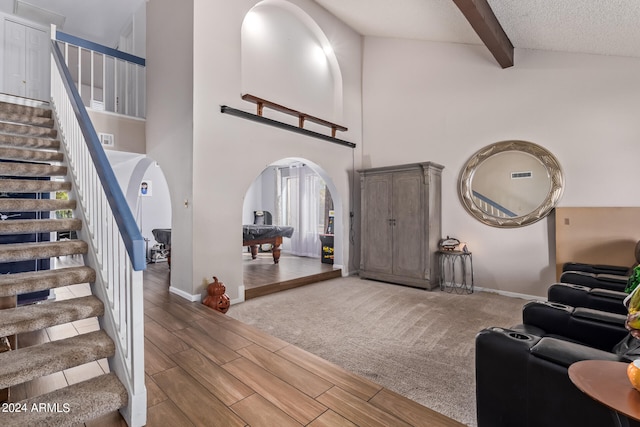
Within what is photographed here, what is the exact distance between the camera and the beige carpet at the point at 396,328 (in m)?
2.18

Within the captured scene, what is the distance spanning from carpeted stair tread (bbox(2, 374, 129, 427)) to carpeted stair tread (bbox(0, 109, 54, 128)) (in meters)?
3.24

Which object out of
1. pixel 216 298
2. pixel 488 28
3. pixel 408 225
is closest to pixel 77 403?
pixel 216 298

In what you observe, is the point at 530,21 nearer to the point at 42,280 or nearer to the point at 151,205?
the point at 42,280

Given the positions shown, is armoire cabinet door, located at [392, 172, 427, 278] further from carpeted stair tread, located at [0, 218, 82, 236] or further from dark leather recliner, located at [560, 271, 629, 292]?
carpeted stair tread, located at [0, 218, 82, 236]

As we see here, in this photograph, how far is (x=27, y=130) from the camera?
321cm

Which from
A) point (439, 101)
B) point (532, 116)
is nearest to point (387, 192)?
point (439, 101)

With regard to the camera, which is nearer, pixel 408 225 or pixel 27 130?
pixel 27 130

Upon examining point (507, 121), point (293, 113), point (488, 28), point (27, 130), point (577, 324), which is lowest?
point (577, 324)

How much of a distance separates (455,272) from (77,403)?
4.95 meters

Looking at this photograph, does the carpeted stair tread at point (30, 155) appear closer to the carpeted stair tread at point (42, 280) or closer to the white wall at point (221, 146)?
the white wall at point (221, 146)

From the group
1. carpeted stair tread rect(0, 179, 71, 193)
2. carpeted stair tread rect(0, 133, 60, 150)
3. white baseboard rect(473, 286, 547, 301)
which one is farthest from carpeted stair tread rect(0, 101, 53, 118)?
white baseboard rect(473, 286, 547, 301)

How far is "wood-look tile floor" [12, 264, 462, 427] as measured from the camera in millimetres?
1656

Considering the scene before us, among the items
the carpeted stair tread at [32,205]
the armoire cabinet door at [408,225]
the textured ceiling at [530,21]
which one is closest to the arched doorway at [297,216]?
the armoire cabinet door at [408,225]

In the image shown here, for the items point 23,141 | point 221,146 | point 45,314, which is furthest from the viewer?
point 221,146
